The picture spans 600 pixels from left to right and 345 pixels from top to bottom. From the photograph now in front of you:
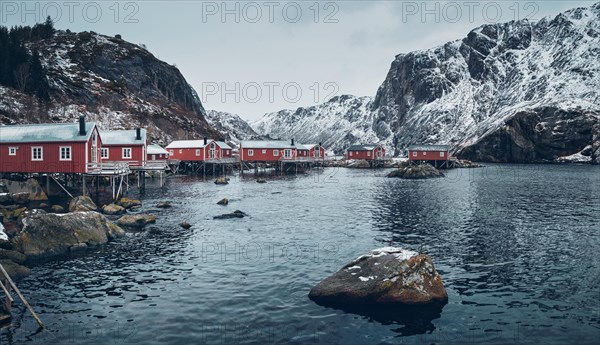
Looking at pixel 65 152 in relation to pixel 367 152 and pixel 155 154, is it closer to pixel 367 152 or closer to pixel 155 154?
pixel 155 154

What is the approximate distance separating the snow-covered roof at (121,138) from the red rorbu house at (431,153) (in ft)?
266

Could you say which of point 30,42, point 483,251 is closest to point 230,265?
point 483,251

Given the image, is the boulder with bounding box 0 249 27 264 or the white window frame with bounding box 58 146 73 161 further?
the white window frame with bounding box 58 146 73 161

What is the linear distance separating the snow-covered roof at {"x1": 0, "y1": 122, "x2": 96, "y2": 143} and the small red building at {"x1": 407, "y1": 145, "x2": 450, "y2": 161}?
95543 mm

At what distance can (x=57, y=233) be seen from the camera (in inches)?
983

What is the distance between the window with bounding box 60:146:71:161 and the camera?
43612 mm

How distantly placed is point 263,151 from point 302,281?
86.1 metres

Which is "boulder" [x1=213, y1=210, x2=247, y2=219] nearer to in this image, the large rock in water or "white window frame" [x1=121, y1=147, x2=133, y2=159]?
the large rock in water

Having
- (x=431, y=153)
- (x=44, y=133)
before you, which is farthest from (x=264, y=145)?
(x=44, y=133)

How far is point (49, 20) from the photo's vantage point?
5379 inches

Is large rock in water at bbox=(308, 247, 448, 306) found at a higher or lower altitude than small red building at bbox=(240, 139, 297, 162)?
lower

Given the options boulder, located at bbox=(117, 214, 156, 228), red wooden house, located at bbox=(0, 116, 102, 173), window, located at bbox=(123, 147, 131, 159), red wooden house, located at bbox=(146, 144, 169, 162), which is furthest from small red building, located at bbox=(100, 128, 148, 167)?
boulder, located at bbox=(117, 214, 156, 228)

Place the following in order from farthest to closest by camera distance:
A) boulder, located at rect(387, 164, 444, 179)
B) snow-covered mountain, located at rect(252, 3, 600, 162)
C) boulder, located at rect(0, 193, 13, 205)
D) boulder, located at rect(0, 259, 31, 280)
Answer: snow-covered mountain, located at rect(252, 3, 600, 162) < boulder, located at rect(387, 164, 444, 179) < boulder, located at rect(0, 193, 13, 205) < boulder, located at rect(0, 259, 31, 280)

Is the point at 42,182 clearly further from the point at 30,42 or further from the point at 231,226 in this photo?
the point at 30,42
